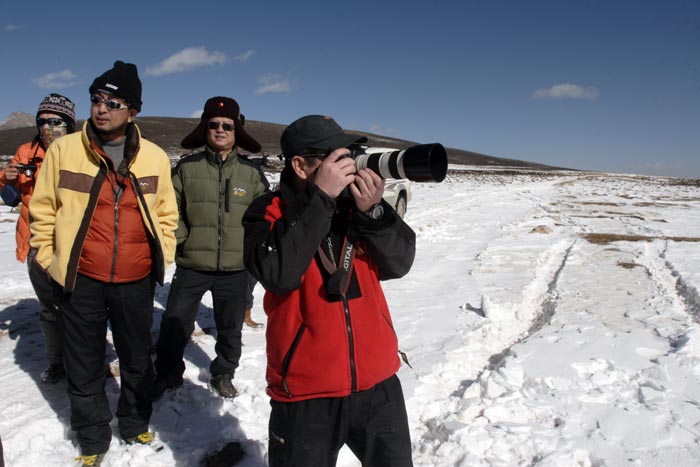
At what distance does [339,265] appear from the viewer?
1.55m

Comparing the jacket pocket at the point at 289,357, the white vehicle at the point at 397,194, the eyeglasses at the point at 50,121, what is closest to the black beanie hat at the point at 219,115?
the eyeglasses at the point at 50,121

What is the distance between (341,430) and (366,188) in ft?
2.67

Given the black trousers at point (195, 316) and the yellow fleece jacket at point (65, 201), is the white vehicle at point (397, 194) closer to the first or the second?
the black trousers at point (195, 316)

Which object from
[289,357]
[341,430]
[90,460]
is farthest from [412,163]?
[90,460]

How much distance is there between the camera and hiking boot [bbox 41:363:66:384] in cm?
323

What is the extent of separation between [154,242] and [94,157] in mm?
518

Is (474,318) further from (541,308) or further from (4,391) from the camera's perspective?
(4,391)

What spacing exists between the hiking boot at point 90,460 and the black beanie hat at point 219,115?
75.6 inches

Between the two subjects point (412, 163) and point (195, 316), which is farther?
point (195, 316)

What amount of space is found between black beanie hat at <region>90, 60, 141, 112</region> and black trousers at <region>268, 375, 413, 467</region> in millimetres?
1756

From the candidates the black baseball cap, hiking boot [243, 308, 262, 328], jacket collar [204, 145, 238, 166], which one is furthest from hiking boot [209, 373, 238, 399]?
the black baseball cap

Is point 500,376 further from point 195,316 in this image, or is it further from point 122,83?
point 122,83

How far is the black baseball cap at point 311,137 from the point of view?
1.47m

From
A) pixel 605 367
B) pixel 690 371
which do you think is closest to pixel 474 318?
pixel 605 367
